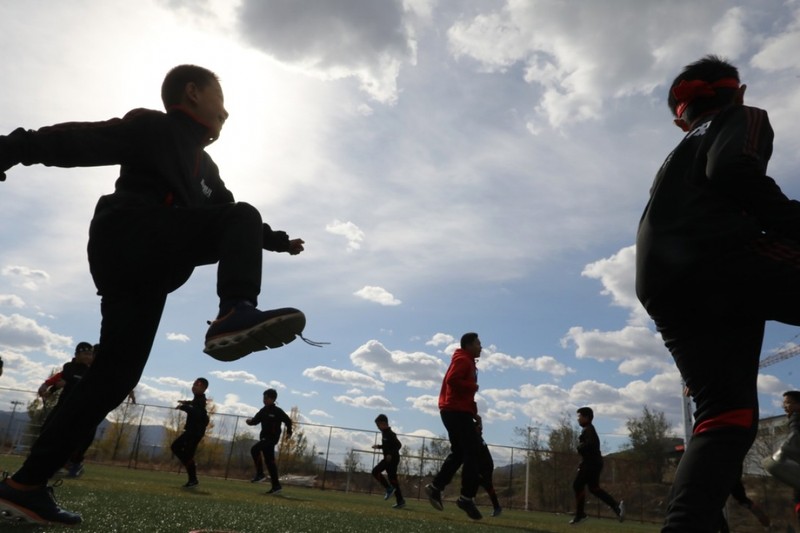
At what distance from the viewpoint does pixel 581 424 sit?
1176cm

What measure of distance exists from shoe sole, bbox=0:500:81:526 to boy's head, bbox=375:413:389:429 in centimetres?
1240

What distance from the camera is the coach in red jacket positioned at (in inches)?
304

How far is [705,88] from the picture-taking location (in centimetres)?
247

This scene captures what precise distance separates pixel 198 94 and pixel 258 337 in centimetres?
143

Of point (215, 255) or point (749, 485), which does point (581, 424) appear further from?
point (749, 485)

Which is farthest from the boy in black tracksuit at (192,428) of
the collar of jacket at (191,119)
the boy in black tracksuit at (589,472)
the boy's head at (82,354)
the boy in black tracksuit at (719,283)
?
the boy in black tracksuit at (719,283)

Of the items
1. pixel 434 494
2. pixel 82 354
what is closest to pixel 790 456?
pixel 434 494

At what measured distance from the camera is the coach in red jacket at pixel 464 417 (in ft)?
25.4

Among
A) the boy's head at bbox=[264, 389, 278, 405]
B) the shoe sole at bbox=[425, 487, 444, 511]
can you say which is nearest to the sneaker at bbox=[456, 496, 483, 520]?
the shoe sole at bbox=[425, 487, 444, 511]

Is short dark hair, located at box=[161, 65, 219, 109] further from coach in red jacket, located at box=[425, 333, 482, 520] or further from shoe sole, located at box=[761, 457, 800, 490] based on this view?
coach in red jacket, located at box=[425, 333, 482, 520]

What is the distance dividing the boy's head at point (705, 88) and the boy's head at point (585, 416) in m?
10.1

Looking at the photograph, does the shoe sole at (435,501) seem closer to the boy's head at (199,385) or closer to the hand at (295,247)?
the boy's head at (199,385)

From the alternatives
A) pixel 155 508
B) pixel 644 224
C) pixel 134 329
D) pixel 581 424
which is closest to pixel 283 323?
pixel 134 329

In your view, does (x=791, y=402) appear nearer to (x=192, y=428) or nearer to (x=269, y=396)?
(x=192, y=428)
